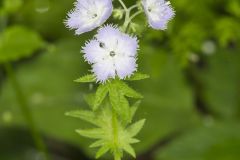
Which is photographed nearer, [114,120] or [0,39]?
[114,120]

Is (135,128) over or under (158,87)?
under

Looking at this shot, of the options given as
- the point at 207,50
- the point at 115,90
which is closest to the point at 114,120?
the point at 115,90

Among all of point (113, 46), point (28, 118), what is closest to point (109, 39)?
point (113, 46)

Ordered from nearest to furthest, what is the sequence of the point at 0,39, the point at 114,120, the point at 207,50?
the point at 114,120 → the point at 0,39 → the point at 207,50

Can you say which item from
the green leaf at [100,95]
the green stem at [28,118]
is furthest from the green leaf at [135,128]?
the green stem at [28,118]

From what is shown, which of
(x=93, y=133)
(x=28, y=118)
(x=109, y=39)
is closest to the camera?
(x=109, y=39)

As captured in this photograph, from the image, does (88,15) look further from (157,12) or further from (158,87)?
(158,87)

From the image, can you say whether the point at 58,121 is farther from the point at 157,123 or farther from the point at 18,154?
the point at 157,123

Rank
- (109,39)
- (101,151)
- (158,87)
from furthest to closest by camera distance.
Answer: (158,87) → (101,151) → (109,39)
